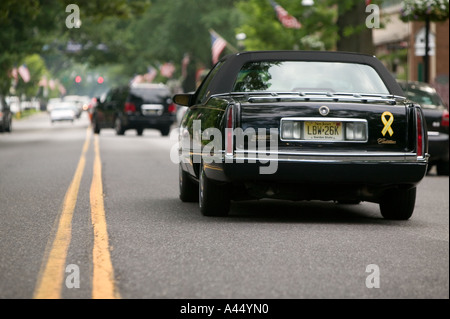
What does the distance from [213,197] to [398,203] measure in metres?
1.77

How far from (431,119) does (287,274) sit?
10456mm

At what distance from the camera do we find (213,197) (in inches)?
368

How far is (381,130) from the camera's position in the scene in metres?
8.91

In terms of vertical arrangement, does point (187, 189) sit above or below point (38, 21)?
below

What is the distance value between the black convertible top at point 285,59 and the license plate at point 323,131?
45.2 inches

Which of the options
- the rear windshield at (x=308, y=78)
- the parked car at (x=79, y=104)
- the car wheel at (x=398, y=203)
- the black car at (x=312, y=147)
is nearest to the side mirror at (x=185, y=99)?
the rear windshield at (x=308, y=78)

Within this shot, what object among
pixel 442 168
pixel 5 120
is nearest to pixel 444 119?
pixel 442 168

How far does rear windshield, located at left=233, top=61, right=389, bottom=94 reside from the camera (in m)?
9.68

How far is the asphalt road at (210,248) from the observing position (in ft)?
19.5

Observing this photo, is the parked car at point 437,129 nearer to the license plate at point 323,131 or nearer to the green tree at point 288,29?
the license plate at point 323,131

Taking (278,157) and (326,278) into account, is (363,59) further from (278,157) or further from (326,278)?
(326,278)

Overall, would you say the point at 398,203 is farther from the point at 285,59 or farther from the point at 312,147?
the point at 285,59

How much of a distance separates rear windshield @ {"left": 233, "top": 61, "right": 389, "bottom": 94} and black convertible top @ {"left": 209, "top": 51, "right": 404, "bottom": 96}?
0.13 feet
